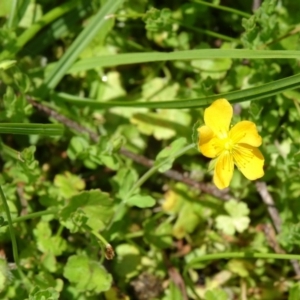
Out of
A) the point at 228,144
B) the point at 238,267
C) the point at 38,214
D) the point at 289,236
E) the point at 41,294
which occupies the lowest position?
the point at 238,267

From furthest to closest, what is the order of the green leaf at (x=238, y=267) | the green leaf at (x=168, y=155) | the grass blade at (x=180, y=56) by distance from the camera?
the green leaf at (x=238, y=267) < the green leaf at (x=168, y=155) < the grass blade at (x=180, y=56)

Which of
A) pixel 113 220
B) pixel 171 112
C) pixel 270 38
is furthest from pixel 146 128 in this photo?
pixel 270 38

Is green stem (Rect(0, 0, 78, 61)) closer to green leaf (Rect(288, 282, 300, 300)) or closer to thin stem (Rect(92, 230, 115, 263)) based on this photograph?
thin stem (Rect(92, 230, 115, 263))

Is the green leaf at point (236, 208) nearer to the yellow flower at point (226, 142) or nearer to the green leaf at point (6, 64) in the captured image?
the yellow flower at point (226, 142)

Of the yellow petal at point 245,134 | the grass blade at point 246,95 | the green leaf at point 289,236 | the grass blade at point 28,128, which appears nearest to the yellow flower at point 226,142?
the yellow petal at point 245,134

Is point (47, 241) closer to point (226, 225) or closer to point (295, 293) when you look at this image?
point (226, 225)

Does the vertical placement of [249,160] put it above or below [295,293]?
above

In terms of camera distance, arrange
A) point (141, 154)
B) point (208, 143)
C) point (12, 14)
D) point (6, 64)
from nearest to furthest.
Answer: point (208, 143)
point (6, 64)
point (12, 14)
point (141, 154)

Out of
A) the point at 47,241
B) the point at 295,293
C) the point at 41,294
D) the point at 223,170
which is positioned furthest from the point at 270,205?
the point at 41,294
